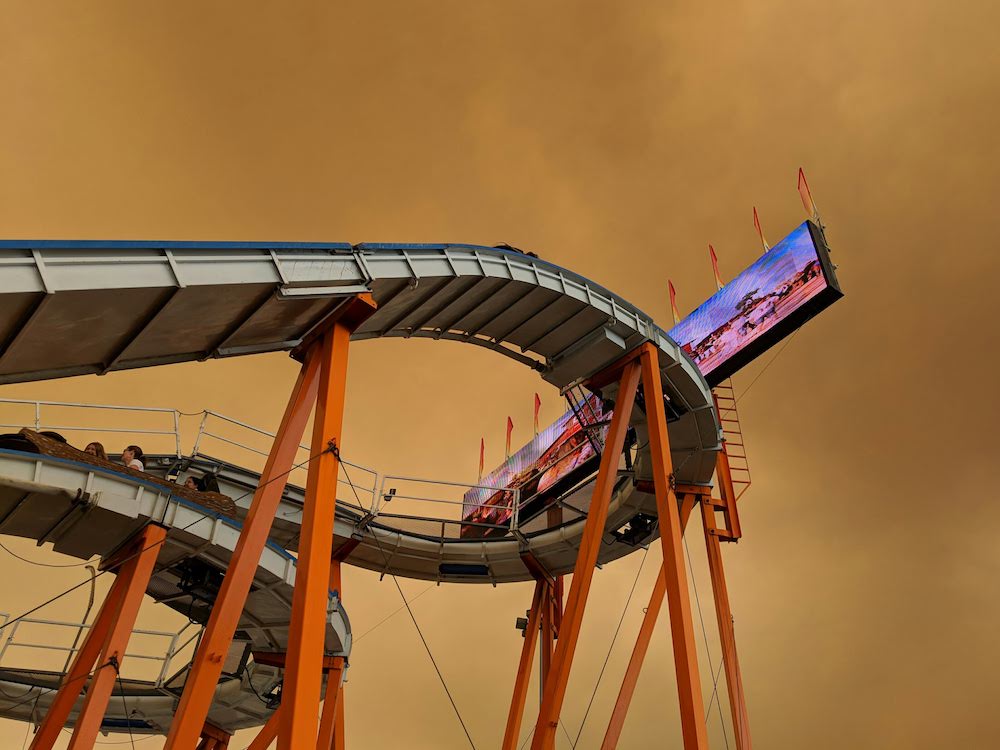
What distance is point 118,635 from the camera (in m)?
16.4

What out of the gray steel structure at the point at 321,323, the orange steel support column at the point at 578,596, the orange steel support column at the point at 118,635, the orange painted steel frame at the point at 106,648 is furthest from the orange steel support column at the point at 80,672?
the orange steel support column at the point at 578,596

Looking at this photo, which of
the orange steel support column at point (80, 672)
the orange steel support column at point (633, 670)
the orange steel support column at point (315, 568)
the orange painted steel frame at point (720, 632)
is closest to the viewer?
the orange steel support column at point (315, 568)

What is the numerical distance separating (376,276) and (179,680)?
19022 millimetres

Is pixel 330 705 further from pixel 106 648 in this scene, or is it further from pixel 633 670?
pixel 633 670

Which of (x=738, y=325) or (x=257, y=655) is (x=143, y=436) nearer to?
(x=257, y=655)

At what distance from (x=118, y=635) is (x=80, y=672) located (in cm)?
202

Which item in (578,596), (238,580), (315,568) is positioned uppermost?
(578,596)

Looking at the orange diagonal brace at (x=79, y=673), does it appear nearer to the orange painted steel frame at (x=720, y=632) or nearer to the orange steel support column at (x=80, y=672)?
the orange steel support column at (x=80, y=672)

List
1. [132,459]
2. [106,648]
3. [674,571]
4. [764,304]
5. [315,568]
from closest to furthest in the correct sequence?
[315,568] → [106,648] → [674,571] → [132,459] → [764,304]

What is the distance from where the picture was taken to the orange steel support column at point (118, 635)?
1557 centimetres

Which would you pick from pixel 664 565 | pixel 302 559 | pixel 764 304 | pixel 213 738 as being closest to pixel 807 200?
pixel 764 304

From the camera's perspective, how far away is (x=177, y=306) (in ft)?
41.6

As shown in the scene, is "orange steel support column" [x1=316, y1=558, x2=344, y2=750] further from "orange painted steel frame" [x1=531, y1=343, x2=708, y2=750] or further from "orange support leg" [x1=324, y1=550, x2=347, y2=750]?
"orange painted steel frame" [x1=531, y1=343, x2=708, y2=750]

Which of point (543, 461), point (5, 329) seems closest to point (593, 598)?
point (543, 461)
